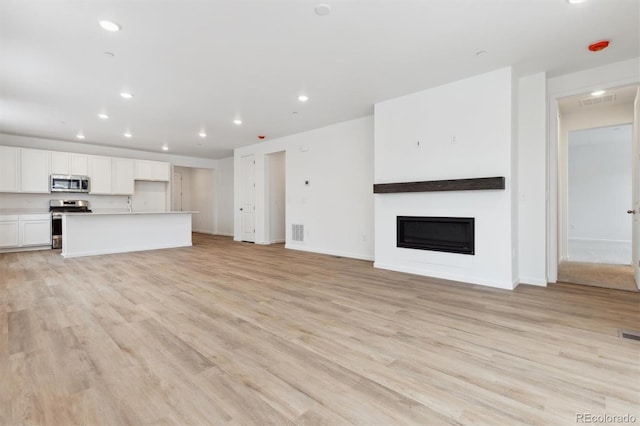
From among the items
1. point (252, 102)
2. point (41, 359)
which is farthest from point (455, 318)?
point (252, 102)

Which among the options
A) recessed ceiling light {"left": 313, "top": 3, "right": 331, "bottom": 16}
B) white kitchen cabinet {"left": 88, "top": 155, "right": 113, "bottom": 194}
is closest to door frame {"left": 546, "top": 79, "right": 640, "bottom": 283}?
recessed ceiling light {"left": 313, "top": 3, "right": 331, "bottom": 16}

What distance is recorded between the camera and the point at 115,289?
3.66 metres

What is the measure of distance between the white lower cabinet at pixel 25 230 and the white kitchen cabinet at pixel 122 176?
5.36ft

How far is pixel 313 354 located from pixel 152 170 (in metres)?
8.72

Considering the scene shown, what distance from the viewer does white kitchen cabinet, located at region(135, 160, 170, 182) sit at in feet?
28.1

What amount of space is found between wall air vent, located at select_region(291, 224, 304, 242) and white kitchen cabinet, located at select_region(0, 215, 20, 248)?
6.16m

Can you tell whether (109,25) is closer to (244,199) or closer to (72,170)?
(244,199)

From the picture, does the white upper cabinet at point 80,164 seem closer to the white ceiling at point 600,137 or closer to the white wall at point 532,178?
the white wall at point 532,178

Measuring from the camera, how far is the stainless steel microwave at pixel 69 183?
23.5 ft

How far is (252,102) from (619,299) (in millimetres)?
5534

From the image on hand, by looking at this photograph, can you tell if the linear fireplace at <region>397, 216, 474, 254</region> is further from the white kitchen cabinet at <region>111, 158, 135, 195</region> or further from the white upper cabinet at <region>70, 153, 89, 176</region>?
the white upper cabinet at <region>70, 153, 89, 176</region>

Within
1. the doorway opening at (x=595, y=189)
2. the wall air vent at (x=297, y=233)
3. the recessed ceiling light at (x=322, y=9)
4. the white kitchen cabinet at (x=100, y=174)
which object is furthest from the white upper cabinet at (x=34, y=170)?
the doorway opening at (x=595, y=189)

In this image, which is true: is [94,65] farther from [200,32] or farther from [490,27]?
[490,27]

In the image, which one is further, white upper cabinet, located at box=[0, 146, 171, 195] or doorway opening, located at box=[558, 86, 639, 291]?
white upper cabinet, located at box=[0, 146, 171, 195]
